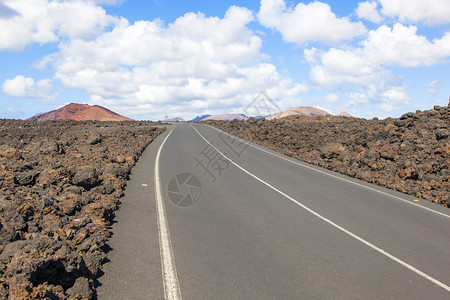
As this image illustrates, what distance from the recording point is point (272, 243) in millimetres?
6902

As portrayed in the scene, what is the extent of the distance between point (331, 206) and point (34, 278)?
8.34m

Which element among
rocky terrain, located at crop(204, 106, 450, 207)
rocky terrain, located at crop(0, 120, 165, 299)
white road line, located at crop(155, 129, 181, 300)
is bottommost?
white road line, located at crop(155, 129, 181, 300)

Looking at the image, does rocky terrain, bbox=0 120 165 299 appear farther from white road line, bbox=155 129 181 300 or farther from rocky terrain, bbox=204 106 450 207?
rocky terrain, bbox=204 106 450 207

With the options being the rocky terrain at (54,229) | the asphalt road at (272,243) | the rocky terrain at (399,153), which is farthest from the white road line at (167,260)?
the rocky terrain at (399,153)

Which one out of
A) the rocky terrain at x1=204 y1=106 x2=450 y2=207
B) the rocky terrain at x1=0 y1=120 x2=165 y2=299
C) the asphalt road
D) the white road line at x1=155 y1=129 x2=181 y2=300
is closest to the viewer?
the rocky terrain at x1=0 y1=120 x2=165 y2=299

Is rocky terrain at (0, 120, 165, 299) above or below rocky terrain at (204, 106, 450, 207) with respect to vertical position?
below

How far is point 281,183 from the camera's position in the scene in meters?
13.6

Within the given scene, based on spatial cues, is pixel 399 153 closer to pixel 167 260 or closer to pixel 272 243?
pixel 272 243

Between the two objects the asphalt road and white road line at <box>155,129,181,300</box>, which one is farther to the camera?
the asphalt road

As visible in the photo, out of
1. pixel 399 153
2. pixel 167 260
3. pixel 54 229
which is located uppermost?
pixel 399 153

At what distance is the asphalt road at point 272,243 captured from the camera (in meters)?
5.12

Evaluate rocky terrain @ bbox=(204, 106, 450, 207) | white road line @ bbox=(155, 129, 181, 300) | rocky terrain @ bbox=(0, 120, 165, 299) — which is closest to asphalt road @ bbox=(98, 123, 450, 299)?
white road line @ bbox=(155, 129, 181, 300)

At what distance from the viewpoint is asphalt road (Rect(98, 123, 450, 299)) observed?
5117 mm

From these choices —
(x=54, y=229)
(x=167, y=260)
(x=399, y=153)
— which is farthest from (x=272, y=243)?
(x=399, y=153)
